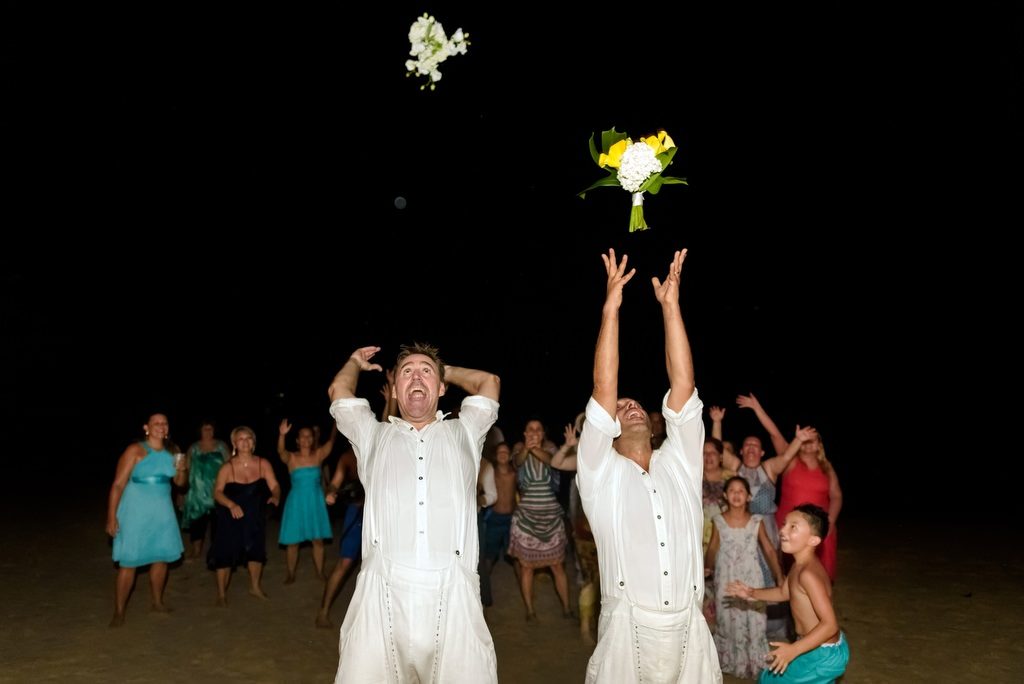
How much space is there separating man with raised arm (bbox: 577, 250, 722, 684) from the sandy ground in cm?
256

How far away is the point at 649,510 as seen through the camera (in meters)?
3.14

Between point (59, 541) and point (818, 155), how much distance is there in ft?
54.6

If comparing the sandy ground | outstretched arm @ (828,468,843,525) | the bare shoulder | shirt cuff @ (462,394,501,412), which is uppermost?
shirt cuff @ (462,394,501,412)

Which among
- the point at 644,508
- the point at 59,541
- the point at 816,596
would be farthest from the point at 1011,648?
the point at 59,541

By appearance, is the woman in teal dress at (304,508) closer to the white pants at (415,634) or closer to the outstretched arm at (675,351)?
the white pants at (415,634)

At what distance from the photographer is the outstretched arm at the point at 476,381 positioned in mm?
3463

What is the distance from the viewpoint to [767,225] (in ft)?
70.7

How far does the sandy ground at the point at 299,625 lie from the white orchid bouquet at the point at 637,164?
3367 mm

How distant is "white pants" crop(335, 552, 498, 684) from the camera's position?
3.03 meters

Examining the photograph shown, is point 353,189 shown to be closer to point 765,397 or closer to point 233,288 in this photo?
point 233,288

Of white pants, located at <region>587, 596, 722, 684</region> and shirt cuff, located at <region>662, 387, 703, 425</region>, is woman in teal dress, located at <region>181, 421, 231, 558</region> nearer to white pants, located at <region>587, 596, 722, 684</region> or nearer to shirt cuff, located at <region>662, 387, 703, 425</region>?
white pants, located at <region>587, 596, 722, 684</region>

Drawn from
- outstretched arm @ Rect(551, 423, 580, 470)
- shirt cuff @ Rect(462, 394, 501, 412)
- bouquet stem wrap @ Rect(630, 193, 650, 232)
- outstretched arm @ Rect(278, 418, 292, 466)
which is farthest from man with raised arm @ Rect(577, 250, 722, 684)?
outstretched arm @ Rect(278, 418, 292, 466)

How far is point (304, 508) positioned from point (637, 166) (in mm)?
5539

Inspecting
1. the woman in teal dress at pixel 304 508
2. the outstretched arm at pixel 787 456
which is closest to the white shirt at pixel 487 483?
the woman in teal dress at pixel 304 508
